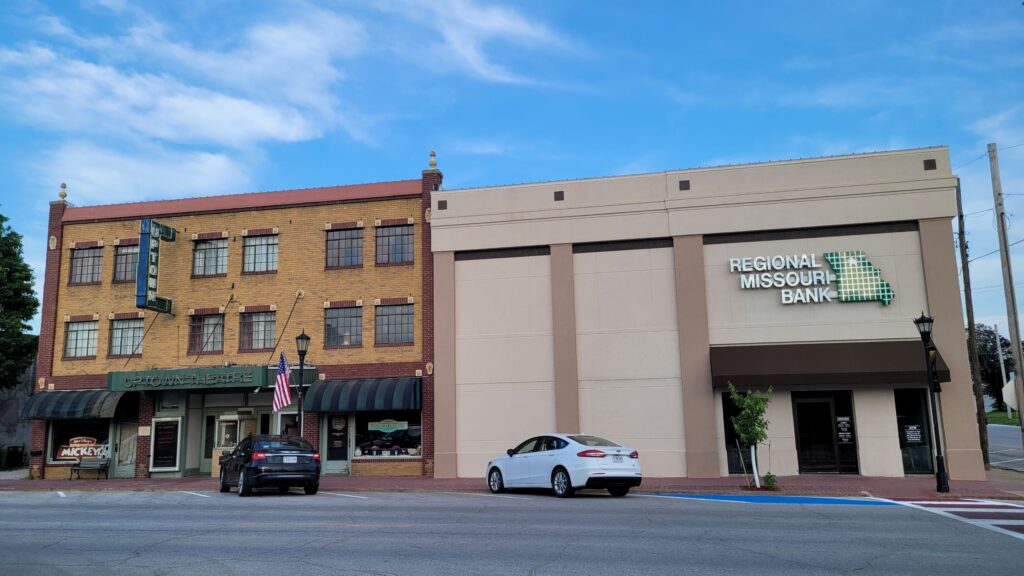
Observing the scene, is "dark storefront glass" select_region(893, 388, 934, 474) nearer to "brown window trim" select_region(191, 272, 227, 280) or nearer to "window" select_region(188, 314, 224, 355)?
"window" select_region(188, 314, 224, 355)

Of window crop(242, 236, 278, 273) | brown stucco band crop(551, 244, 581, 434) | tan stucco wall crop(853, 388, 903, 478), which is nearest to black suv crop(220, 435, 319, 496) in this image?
brown stucco band crop(551, 244, 581, 434)

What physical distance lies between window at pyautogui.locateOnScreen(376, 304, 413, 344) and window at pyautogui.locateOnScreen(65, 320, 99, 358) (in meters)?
11.1

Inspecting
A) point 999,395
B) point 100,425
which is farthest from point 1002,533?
point 999,395

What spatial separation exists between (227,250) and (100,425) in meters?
7.85

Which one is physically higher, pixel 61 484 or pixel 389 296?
pixel 389 296

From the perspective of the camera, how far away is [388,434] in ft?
87.9

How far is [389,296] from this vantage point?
2738 cm

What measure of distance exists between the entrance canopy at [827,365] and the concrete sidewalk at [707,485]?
8.96 ft

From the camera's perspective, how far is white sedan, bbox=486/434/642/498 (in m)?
16.9

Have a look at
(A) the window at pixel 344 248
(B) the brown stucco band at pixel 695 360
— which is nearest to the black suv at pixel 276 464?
(A) the window at pixel 344 248

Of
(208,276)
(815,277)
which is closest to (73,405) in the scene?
(208,276)

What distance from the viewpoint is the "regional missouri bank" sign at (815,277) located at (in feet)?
76.6

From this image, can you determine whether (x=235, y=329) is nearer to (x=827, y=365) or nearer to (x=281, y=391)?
(x=281, y=391)

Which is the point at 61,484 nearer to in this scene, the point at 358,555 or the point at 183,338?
the point at 183,338
